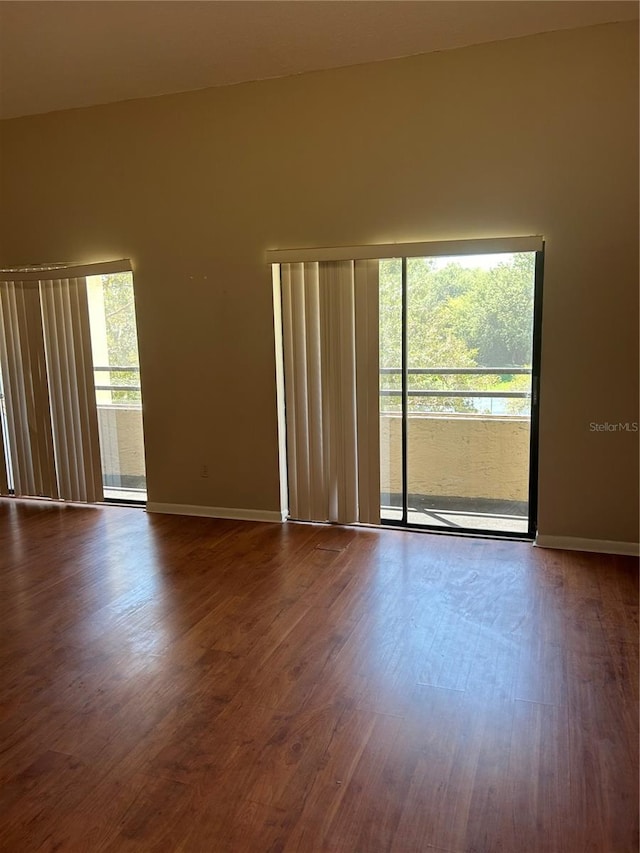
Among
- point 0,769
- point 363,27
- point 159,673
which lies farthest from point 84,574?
point 363,27

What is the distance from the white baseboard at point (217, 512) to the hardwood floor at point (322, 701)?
2.54 feet

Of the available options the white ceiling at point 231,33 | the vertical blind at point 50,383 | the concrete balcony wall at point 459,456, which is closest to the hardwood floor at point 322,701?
the concrete balcony wall at point 459,456

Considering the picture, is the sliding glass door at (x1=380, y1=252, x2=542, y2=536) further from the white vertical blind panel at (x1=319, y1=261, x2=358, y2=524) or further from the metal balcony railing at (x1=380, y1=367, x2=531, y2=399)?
the white vertical blind panel at (x1=319, y1=261, x2=358, y2=524)

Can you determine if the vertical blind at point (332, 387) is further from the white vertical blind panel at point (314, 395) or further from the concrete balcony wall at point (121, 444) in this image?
the concrete balcony wall at point (121, 444)

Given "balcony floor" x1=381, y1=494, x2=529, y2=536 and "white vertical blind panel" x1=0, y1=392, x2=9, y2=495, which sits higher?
"white vertical blind panel" x1=0, y1=392, x2=9, y2=495

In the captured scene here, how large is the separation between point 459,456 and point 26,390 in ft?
12.5

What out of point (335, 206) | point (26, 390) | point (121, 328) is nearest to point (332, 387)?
point (335, 206)

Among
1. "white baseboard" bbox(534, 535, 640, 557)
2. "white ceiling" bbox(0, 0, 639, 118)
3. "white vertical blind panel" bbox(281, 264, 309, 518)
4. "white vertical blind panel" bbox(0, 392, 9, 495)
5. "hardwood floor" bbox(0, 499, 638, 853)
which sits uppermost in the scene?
"white ceiling" bbox(0, 0, 639, 118)

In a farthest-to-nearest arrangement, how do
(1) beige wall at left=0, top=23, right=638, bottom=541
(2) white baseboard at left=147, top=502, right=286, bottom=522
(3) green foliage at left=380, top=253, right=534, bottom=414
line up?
(2) white baseboard at left=147, top=502, right=286, bottom=522, (3) green foliage at left=380, top=253, right=534, bottom=414, (1) beige wall at left=0, top=23, right=638, bottom=541

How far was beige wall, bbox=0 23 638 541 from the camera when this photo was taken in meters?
3.68

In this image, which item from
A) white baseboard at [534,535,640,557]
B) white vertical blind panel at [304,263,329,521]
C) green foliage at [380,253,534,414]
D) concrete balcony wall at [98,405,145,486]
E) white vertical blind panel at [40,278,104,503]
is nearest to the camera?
white baseboard at [534,535,640,557]

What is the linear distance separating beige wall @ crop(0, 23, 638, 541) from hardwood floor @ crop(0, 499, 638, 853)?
3.29 ft

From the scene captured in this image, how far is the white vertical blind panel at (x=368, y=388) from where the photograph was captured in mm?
4207

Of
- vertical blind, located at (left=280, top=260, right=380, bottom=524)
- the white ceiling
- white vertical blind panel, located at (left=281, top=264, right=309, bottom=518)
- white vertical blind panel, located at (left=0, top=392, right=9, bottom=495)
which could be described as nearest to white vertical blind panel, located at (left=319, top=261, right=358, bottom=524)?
vertical blind, located at (left=280, top=260, right=380, bottom=524)
